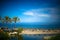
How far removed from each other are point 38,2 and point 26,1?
260 millimetres

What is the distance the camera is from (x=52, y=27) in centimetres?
266

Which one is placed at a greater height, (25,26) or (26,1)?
(26,1)

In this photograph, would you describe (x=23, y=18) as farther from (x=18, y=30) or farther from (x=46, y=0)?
(x=46, y=0)

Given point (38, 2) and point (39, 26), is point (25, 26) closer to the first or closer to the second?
point (39, 26)

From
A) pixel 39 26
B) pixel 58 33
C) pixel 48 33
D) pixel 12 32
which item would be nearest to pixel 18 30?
pixel 12 32

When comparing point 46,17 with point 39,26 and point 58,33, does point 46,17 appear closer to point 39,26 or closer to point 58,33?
point 39,26

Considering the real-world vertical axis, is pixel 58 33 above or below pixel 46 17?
below

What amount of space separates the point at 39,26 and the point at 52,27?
0.90 feet

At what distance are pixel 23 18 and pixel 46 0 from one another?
0.63 metres

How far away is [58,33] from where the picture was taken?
8.77 feet

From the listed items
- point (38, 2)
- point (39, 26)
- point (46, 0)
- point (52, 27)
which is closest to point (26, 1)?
point (38, 2)

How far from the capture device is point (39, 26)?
2682 millimetres

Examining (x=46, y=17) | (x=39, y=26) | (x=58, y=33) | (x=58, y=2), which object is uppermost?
(x=58, y=2)

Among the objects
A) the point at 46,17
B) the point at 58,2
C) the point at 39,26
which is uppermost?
the point at 58,2
